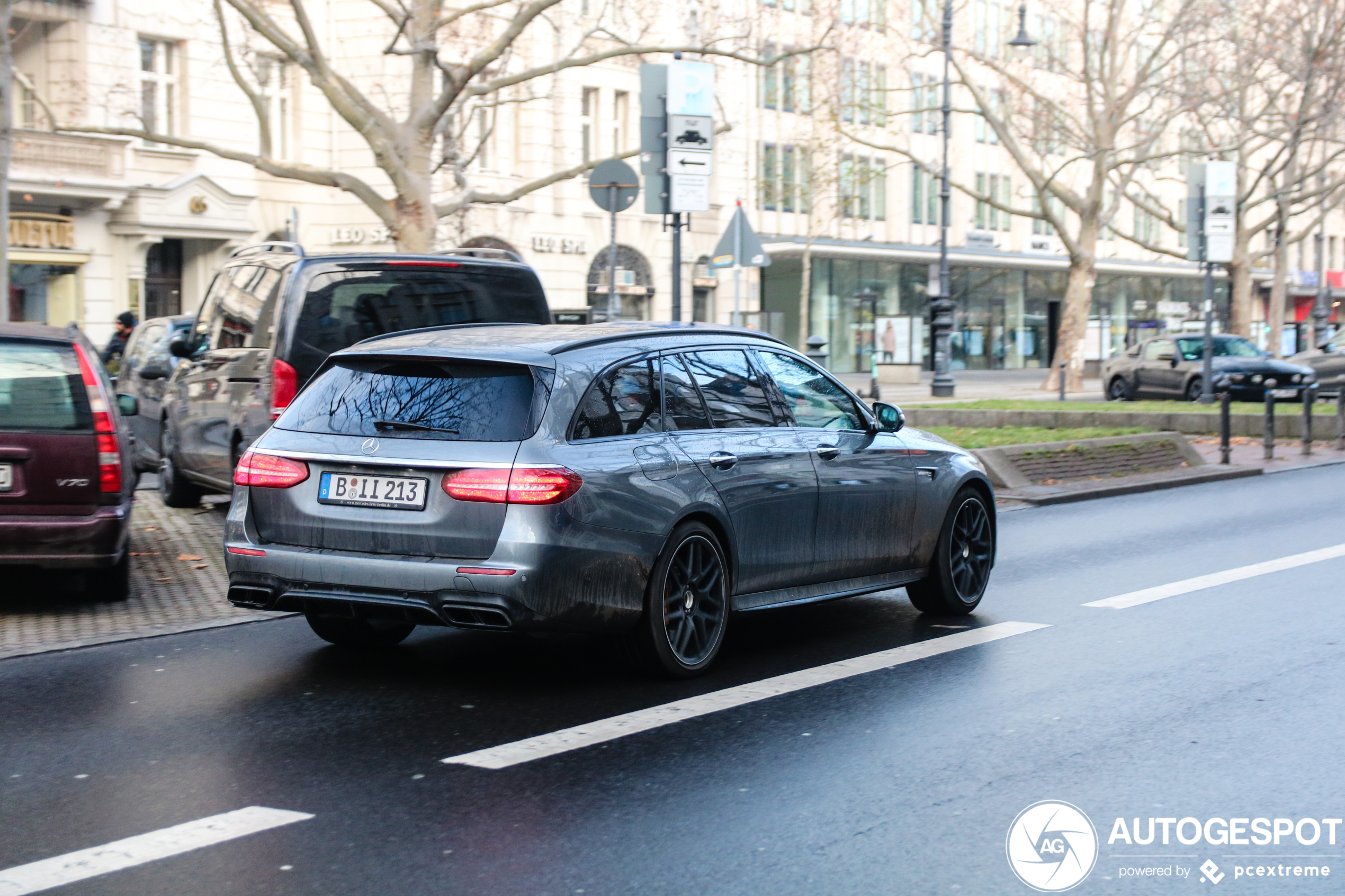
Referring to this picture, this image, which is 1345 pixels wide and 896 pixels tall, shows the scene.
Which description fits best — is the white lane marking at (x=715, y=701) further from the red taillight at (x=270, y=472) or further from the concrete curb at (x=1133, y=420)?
the concrete curb at (x=1133, y=420)

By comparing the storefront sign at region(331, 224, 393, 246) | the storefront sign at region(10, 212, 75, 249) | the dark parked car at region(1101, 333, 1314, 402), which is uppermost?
the storefront sign at region(331, 224, 393, 246)

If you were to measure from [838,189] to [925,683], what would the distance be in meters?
44.5

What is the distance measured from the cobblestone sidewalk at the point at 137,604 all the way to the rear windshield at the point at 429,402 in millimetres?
1906

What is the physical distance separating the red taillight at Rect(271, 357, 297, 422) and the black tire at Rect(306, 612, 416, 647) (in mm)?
3029

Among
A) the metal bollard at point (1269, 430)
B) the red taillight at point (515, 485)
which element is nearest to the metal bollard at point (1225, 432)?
the metal bollard at point (1269, 430)

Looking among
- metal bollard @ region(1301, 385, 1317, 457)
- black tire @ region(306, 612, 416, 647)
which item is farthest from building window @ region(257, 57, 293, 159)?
black tire @ region(306, 612, 416, 647)

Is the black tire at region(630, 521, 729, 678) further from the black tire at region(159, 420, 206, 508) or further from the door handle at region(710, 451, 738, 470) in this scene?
the black tire at region(159, 420, 206, 508)

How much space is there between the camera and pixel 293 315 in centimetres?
1045

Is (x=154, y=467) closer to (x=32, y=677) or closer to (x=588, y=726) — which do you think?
(x=32, y=677)

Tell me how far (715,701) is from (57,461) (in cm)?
391

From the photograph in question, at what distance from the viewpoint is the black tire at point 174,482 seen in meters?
13.1

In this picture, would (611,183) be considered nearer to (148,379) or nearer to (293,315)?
(148,379)

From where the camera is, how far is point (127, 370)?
1698cm

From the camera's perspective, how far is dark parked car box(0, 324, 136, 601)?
8289 millimetres
